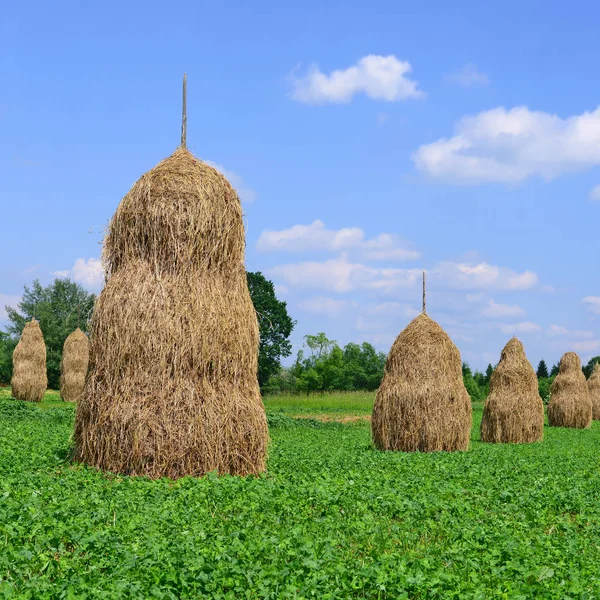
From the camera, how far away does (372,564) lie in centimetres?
643

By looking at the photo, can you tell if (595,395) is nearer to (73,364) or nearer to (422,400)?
(422,400)

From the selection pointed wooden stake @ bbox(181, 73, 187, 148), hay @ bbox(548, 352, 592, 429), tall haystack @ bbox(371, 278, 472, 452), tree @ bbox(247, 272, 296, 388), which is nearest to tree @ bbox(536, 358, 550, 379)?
tree @ bbox(247, 272, 296, 388)

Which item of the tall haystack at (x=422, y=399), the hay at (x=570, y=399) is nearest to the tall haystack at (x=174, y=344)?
the tall haystack at (x=422, y=399)

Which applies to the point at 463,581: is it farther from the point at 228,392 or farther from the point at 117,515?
the point at 228,392

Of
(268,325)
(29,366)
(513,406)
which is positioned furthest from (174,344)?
(268,325)

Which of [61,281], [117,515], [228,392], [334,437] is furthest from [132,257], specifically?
[61,281]

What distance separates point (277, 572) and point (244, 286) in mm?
6805

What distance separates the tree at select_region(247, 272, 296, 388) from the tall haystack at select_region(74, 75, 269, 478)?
44546 mm

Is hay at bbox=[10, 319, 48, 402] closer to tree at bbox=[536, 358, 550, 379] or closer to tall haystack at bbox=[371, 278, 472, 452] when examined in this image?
tall haystack at bbox=[371, 278, 472, 452]

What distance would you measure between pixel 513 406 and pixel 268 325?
34.2 meters

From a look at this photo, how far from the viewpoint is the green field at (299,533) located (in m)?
6.05

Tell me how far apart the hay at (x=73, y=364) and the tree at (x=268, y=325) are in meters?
18.5

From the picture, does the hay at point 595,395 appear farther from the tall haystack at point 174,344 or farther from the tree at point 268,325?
the tall haystack at point 174,344

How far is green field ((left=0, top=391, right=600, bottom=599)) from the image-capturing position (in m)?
6.05
